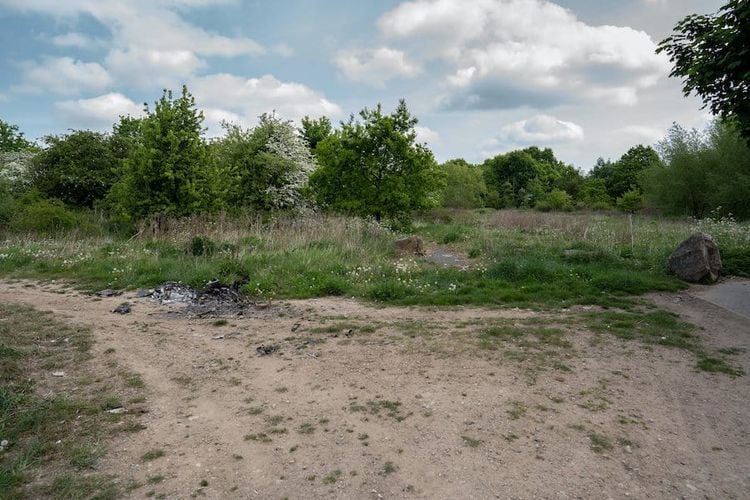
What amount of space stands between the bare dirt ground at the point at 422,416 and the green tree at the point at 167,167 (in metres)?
9.94

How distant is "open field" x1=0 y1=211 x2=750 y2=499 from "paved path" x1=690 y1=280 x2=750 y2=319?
0.83ft

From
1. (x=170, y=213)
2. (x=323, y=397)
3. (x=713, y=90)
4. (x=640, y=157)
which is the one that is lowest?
(x=323, y=397)

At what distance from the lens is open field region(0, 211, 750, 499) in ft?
10.6

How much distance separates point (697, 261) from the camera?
950 centimetres

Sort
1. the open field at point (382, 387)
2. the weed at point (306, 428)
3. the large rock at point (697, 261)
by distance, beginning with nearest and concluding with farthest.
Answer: the open field at point (382, 387) → the weed at point (306, 428) → the large rock at point (697, 261)

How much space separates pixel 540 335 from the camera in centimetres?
621

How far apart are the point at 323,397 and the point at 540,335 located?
10.7ft

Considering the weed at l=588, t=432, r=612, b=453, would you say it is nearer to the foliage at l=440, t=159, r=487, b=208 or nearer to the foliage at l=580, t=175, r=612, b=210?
the foliage at l=440, t=159, r=487, b=208

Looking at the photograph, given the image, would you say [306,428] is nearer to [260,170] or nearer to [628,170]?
[260,170]

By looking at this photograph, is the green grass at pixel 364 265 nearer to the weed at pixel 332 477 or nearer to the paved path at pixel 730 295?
the paved path at pixel 730 295

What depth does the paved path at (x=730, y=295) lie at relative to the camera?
760 centimetres

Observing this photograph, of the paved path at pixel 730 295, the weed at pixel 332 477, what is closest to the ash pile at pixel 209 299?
the weed at pixel 332 477

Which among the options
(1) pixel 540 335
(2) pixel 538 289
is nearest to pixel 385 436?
(1) pixel 540 335

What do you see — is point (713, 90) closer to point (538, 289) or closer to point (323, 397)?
point (538, 289)
